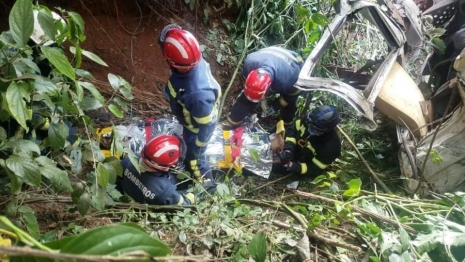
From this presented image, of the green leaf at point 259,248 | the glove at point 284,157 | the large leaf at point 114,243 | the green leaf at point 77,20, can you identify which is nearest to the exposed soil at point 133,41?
the glove at point 284,157

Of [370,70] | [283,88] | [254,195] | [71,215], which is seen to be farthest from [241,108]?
[71,215]

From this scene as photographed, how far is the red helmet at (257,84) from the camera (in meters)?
3.83

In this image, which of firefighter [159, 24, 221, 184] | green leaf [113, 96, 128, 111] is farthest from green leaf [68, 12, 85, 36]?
firefighter [159, 24, 221, 184]

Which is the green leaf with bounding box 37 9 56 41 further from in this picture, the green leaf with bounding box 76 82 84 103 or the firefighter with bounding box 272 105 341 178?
the firefighter with bounding box 272 105 341 178

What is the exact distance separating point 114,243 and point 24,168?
1.19 m

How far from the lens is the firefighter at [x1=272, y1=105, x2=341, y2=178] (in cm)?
391

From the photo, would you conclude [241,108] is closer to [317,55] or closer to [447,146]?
[317,55]

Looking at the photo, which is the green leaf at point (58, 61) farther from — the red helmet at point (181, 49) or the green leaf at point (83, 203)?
the red helmet at point (181, 49)

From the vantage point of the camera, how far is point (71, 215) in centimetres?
253

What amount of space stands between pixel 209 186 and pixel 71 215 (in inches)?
52.0

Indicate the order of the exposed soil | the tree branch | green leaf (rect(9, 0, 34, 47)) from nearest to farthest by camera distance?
green leaf (rect(9, 0, 34, 47)) < the tree branch < the exposed soil

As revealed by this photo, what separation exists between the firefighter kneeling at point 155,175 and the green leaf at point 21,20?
1.64 metres

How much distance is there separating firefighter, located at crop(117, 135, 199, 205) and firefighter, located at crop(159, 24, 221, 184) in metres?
0.48

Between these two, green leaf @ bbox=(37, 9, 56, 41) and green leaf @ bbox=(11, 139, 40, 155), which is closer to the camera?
green leaf @ bbox=(37, 9, 56, 41)
